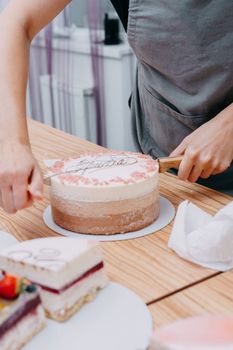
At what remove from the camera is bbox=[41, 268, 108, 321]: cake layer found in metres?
0.75

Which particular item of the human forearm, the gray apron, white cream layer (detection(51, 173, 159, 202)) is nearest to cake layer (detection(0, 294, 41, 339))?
white cream layer (detection(51, 173, 159, 202))

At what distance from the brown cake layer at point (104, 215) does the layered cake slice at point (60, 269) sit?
184 mm

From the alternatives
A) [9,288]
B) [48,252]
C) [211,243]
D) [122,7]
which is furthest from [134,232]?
[122,7]

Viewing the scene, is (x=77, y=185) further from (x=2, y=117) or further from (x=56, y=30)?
(x=56, y=30)

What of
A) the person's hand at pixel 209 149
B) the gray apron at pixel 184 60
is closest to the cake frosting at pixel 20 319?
the person's hand at pixel 209 149

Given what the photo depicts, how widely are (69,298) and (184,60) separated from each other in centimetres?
72

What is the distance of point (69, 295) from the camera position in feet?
2.52

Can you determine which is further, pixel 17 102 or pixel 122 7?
pixel 122 7

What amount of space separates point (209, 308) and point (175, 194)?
447 millimetres

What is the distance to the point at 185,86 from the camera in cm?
131

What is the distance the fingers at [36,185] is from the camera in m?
1.01

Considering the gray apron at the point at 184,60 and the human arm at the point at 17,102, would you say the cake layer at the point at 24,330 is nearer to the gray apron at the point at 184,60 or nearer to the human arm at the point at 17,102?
the human arm at the point at 17,102

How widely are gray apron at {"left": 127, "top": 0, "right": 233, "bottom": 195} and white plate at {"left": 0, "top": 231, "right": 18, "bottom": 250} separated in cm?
55

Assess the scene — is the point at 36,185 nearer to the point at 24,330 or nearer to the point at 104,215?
the point at 104,215
